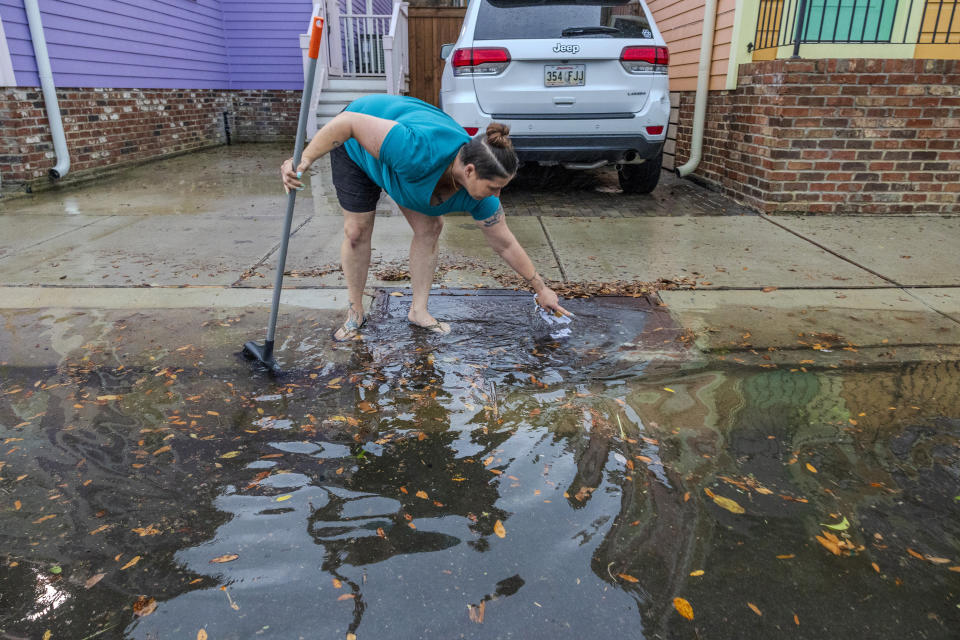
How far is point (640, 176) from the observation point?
6.78 m

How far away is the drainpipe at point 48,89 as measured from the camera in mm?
6957

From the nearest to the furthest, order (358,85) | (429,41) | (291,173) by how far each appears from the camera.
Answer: (291,173), (358,85), (429,41)

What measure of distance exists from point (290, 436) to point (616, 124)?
4433 millimetres

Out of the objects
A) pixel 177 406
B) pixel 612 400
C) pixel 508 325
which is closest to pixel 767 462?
pixel 612 400

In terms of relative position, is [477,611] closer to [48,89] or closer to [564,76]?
[564,76]

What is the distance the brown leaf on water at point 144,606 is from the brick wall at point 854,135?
582cm

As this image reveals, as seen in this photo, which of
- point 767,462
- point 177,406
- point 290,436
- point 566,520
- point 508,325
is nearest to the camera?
point 566,520

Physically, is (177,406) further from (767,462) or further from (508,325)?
(767,462)

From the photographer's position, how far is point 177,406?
268 cm

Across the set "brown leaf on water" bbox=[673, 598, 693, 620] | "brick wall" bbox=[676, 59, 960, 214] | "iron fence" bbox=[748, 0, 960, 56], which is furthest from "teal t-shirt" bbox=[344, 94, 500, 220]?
"iron fence" bbox=[748, 0, 960, 56]

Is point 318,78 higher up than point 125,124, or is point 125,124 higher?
point 318,78

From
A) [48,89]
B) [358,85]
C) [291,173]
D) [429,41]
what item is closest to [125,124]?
[48,89]

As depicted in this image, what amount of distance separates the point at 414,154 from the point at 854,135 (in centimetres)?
483

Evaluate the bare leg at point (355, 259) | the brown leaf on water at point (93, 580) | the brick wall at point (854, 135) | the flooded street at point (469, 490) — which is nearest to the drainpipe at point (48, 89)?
the flooded street at point (469, 490)
